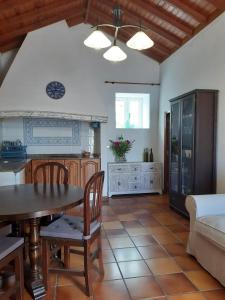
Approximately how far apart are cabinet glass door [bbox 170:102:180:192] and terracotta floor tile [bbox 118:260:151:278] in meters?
1.88

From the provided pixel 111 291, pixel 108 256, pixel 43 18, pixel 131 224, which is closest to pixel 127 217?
pixel 131 224

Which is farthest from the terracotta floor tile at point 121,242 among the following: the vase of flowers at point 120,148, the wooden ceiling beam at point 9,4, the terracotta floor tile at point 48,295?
the wooden ceiling beam at point 9,4

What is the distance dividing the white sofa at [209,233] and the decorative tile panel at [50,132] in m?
3.32

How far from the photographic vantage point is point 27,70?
4.50m

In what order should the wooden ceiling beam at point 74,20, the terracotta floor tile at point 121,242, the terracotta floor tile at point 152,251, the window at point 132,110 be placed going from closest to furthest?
the terracotta floor tile at point 152,251
the terracotta floor tile at point 121,242
the wooden ceiling beam at point 74,20
the window at point 132,110

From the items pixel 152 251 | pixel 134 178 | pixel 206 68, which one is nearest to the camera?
pixel 152 251

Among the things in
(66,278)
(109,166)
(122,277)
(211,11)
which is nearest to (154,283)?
(122,277)

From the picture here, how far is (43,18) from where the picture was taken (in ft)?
14.0

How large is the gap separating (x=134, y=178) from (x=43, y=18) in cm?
343

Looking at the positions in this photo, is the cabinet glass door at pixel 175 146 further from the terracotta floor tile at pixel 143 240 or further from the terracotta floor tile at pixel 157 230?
the terracotta floor tile at pixel 143 240

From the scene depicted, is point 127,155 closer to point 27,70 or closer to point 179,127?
point 179,127

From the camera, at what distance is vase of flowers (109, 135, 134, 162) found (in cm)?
541

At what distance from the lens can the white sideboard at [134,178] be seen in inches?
207

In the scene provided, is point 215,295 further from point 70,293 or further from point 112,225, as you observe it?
point 112,225
